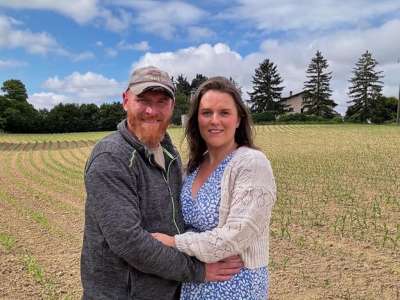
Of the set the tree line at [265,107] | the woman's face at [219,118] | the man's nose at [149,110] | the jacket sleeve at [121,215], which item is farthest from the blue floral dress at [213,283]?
the tree line at [265,107]

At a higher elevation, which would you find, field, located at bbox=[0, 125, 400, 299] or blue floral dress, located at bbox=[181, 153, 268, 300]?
blue floral dress, located at bbox=[181, 153, 268, 300]

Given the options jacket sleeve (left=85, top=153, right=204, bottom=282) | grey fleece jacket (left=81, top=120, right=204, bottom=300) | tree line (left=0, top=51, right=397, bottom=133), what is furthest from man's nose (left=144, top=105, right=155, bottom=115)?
tree line (left=0, top=51, right=397, bottom=133)

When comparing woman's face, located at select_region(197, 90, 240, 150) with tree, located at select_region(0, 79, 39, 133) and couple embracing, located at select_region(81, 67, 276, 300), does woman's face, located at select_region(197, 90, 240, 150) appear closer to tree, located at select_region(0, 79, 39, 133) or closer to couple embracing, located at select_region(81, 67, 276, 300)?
couple embracing, located at select_region(81, 67, 276, 300)

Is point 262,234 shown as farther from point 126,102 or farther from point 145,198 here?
point 126,102

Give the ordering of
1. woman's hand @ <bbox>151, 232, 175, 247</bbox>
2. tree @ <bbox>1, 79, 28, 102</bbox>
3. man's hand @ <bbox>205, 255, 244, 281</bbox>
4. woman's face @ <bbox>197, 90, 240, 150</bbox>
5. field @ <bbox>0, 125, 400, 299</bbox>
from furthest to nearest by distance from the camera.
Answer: tree @ <bbox>1, 79, 28, 102</bbox> < field @ <bbox>0, 125, 400, 299</bbox> < woman's face @ <bbox>197, 90, 240, 150</bbox> < man's hand @ <bbox>205, 255, 244, 281</bbox> < woman's hand @ <bbox>151, 232, 175, 247</bbox>

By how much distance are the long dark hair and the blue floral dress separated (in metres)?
0.22

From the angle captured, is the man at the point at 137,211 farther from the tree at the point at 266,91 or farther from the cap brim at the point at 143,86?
the tree at the point at 266,91

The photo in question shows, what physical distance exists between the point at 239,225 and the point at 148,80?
2.32 ft

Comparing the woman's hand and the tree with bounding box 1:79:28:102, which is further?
the tree with bounding box 1:79:28:102

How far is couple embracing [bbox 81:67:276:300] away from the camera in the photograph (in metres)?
1.69

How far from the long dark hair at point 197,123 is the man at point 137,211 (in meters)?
0.23

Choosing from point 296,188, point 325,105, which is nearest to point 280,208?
point 296,188

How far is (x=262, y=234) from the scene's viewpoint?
198 cm

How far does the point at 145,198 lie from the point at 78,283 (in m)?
3.53
